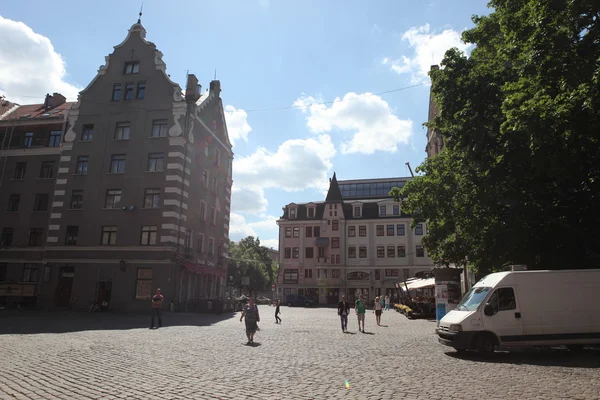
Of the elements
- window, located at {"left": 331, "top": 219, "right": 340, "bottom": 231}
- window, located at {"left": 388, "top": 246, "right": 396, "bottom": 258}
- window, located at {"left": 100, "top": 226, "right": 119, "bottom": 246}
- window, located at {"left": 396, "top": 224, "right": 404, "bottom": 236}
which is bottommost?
window, located at {"left": 100, "top": 226, "right": 119, "bottom": 246}

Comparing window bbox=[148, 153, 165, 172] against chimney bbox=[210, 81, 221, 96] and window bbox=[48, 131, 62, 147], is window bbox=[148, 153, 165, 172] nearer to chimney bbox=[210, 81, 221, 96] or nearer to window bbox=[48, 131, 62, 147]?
window bbox=[48, 131, 62, 147]

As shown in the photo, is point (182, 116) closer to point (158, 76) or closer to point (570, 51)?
point (158, 76)

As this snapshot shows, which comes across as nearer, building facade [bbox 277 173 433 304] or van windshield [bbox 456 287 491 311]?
van windshield [bbox 456 287 491 311]

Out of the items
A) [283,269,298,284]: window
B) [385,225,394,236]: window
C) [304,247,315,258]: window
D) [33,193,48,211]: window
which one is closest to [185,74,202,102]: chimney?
[33,193,48,211]: window

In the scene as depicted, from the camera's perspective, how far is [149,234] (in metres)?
32.6

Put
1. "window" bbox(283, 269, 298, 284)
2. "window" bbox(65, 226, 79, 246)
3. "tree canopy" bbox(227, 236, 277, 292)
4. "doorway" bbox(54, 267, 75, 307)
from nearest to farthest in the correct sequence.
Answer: "doorway" bbox(54, 267, 75, 307) < "window" bbox(65, 226, 79, 246) < "window" bbox(283, 269, 298, 284) < "tree canopy" bbox(227, 236, 277, 292)

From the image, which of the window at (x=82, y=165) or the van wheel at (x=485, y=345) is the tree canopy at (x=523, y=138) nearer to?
the van wheel at (x=485, y=345)

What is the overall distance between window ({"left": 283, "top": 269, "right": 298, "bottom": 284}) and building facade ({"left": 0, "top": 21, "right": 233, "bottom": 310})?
26710 millimetres

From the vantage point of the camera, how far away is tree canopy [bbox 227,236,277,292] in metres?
87.4

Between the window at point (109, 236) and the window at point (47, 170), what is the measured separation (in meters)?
8.49

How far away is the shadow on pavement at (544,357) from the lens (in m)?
11.5

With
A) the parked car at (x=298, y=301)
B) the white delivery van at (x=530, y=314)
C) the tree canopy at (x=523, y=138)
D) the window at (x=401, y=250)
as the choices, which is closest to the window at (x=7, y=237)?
the parked car at (x=298, y=301)

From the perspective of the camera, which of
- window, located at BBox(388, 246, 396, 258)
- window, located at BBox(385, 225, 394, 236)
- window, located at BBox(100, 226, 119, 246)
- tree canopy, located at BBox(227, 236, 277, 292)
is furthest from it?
tree canopy, located at BBox(227, 236, 277, 292)

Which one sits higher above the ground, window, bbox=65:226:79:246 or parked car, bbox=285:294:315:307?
window, bbox=65:226:79:246
